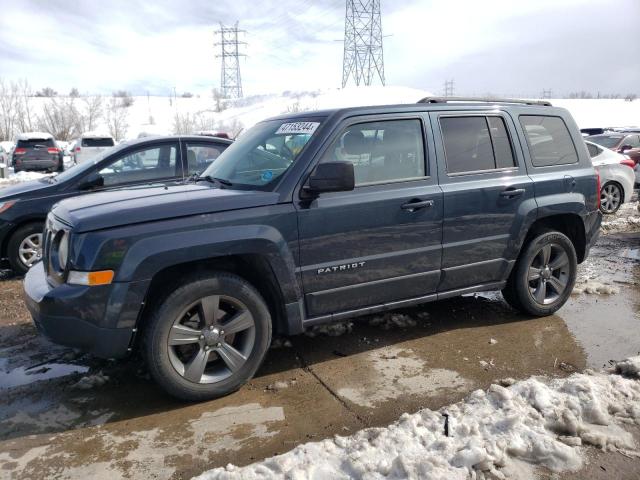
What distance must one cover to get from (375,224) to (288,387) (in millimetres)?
1320

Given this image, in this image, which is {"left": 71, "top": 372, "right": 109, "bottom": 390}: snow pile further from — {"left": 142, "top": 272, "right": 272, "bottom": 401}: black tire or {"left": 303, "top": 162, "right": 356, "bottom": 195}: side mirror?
{"left": 303, "top": 162, "right": 356, "bottom": 195}: side mirror

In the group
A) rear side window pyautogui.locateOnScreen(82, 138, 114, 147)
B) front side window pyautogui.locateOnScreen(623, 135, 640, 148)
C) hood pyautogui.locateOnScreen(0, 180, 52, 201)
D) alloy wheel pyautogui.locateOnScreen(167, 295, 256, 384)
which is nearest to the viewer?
alloy wheel pyautogui.locateOnScreen(167, 295, 256, 384)

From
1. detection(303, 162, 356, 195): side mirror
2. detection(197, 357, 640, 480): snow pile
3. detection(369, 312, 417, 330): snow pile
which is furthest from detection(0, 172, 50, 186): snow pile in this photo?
detection(197, 357, 640, 480): snow pile

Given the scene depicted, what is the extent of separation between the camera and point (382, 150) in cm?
395

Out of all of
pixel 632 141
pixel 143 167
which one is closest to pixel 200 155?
pixel 143 167

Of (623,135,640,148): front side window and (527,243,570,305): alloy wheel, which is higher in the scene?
(623,135,640,148): front side window

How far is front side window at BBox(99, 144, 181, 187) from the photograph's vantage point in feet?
21.2

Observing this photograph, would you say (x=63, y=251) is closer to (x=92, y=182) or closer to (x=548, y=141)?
(x=92, y=182)

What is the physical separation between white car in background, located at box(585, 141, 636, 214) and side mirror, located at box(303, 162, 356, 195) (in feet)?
29.4

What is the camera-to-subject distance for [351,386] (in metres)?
3.65

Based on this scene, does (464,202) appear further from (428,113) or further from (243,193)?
(243,193)

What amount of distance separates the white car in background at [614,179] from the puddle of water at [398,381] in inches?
Result: 333

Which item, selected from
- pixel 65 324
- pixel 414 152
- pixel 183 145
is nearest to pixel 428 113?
pixel 414 152

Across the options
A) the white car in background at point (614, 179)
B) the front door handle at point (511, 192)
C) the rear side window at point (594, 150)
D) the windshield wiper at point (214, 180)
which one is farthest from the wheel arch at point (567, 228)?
the rear side window at point (594, 150)
